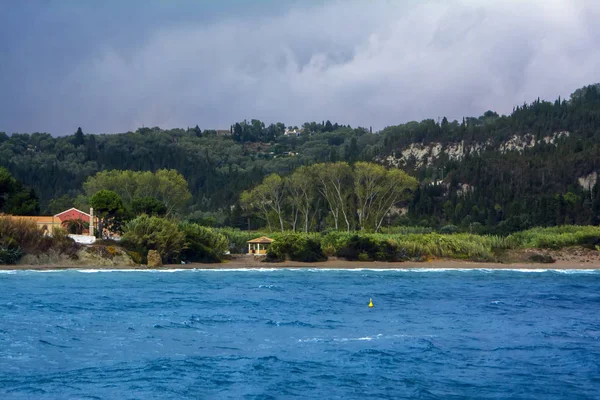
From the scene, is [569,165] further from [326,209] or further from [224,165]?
[224,165]

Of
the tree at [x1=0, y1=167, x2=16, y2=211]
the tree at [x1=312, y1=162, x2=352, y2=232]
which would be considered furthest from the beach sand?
the tree at [x1=0, y1=167, x2=16, y2=211]

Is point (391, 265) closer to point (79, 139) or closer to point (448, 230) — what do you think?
point (448, 230)

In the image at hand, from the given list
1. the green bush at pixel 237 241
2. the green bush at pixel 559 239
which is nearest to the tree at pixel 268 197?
the green bush at pixel 237 241

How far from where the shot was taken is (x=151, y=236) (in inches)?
2542

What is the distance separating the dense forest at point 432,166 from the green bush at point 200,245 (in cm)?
1750

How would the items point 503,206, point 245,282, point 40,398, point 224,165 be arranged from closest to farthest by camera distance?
point 40,398 < point 245,282 < point 503,206 < point 224,165

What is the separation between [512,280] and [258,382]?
36.4 m

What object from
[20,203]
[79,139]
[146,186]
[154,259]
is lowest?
[154,259]

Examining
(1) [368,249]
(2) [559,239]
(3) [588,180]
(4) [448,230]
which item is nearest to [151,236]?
(1) [368,249]

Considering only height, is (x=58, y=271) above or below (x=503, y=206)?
below

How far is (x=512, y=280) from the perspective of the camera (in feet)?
177

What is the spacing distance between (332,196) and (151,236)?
32228 millimetres

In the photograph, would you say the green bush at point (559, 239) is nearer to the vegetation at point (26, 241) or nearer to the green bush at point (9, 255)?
the vegetation at point (26, 241)

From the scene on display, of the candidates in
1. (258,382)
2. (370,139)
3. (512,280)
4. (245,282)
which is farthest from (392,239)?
(370,139)
